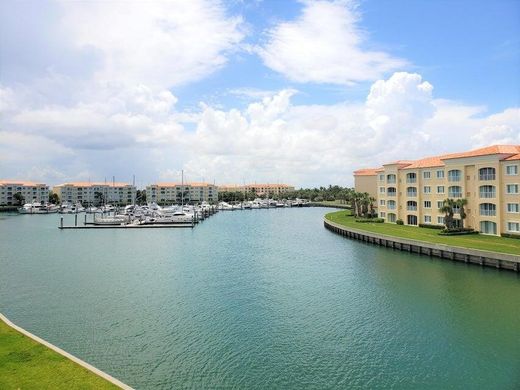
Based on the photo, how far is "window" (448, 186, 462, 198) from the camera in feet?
191

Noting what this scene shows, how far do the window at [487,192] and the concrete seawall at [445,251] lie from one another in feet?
43.4

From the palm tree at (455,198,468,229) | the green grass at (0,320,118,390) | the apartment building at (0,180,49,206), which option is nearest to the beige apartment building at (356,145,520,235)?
the palm tree at (455,198,468,229)

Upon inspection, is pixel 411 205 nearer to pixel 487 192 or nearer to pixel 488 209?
pixel 488 209

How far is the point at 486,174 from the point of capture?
53.8 metres

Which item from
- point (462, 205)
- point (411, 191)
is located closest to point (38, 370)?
point (462, 205)

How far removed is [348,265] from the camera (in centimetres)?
4384

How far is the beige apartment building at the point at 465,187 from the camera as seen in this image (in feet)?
167

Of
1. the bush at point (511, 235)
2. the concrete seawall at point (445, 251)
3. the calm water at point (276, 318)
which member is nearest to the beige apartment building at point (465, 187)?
the bush at point (511, 235)

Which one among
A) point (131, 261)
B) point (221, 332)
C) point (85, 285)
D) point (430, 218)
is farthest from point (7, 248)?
point (430, 218)

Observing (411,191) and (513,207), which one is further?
(411,191)

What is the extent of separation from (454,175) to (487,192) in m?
6.51

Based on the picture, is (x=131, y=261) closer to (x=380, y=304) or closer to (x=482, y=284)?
(x=380, y=304)

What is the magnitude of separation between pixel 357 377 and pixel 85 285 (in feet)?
86.4

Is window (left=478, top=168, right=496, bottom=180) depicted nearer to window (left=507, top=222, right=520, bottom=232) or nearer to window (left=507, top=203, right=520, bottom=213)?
window (left=507, top=203, right=520, bottom=213)
